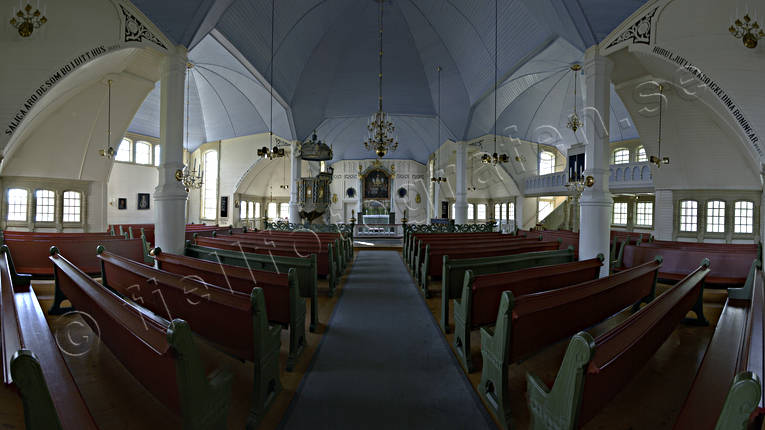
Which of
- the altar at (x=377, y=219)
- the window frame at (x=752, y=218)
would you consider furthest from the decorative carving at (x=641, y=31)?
the altar at (x=377, y=219)

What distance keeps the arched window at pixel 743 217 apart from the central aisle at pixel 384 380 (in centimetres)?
1433

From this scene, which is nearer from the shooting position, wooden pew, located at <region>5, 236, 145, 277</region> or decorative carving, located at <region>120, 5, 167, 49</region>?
wooden pew, located at <region>5, 236, 145, 277</region>

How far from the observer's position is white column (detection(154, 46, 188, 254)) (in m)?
6.12

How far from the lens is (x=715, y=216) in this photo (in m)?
11.3

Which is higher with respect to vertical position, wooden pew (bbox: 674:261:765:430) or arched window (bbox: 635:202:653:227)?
arched window (bbox: 635:202:653:227)

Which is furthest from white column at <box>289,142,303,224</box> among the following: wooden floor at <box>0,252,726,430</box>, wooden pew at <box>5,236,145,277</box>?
wooden floor at <box>0,252,726,430</box>

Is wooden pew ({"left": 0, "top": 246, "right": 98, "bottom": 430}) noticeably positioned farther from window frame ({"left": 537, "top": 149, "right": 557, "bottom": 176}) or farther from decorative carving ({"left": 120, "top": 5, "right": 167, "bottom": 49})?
window frame ({"left": 537, "top": 149, "right": 557, "bottom": 176})

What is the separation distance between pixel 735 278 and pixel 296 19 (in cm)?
1339

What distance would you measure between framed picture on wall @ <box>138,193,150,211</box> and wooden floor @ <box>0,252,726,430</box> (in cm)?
1523

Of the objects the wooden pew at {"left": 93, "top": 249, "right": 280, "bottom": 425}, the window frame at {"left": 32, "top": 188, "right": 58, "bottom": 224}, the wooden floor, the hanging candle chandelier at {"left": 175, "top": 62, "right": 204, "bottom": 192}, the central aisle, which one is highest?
the hanging candle chandelier at {"left": 175, "top": 62, "right": 204, "bottom": 192}

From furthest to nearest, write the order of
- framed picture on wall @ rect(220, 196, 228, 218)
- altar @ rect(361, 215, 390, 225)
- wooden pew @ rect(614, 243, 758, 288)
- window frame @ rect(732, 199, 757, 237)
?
1. altar @ rect(361, 215, 390, 225)
2. framed picture on wall @ rect(220, 196, 228, 218)
3. window frame @ rect(732, 199, 757, 237)
4. wooden pew @ rect(614, 243, 758, 288)

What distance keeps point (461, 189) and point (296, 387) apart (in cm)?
1329

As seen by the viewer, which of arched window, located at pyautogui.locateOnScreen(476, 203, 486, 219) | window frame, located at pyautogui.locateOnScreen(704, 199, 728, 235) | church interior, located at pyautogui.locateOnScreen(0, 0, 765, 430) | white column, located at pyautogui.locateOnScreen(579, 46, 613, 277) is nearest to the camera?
church interior, located at pyautogui.locateOnScreen(0, 0, 765, 430)

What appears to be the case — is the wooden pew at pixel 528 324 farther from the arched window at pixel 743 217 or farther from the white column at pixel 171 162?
the arched window at pixel 743 217
